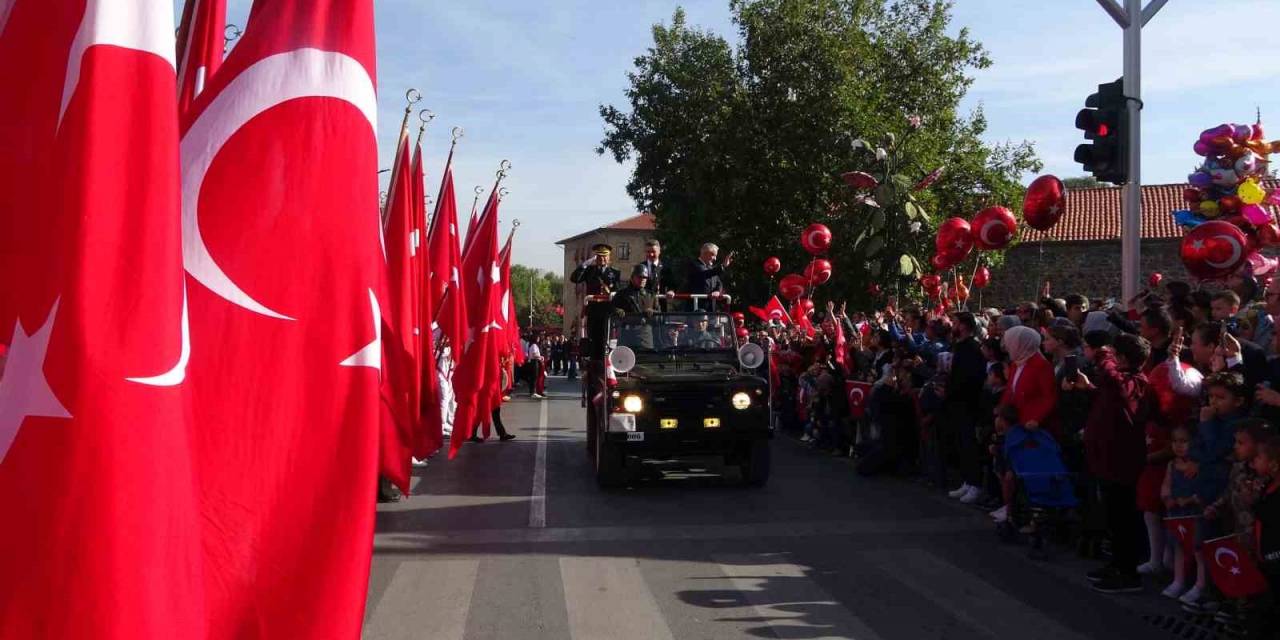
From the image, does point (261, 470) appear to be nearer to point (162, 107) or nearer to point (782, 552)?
point (162, 107)

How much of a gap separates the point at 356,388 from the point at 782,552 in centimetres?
671

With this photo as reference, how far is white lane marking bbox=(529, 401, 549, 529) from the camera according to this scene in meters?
10.7

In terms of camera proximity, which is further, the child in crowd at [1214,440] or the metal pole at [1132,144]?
the metal pole at [1132,144]

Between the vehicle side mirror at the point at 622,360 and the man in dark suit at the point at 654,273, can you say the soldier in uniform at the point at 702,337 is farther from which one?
the vehicle side mirror at the point at 622,360

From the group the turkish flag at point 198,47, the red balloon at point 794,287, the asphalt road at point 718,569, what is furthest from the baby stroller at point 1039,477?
the red balloon at point 794,287

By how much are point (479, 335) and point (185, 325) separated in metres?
12.8

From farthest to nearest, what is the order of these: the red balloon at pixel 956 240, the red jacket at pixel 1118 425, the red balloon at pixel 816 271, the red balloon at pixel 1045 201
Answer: the red balloon at pixel 816 271 → the red balloon at pixel 956 240 → the red balloon at pixel 1045 201 → the red jacket at pixel 1118 425

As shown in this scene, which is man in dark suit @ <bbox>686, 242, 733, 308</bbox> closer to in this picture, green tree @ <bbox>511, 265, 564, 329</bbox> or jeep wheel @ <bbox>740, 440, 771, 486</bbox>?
jeep wheel @ <bbox>740, 440, 771, 486</bbox>

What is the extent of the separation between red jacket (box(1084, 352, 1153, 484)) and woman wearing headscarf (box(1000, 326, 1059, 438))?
971 mm

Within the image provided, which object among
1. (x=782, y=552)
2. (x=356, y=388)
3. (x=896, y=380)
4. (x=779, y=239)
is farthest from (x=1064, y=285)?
(x=356, y=388)

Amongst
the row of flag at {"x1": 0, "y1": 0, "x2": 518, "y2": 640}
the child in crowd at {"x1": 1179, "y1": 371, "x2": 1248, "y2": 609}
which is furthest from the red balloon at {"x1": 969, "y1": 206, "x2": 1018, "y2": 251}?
the row of flag at {"x1": 0, "y1": 0, "x2": 518, "y2": 640}

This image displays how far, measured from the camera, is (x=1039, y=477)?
884 cm

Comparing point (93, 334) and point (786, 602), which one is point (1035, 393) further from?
point (93, 334)

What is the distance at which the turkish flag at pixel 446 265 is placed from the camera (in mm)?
14633
